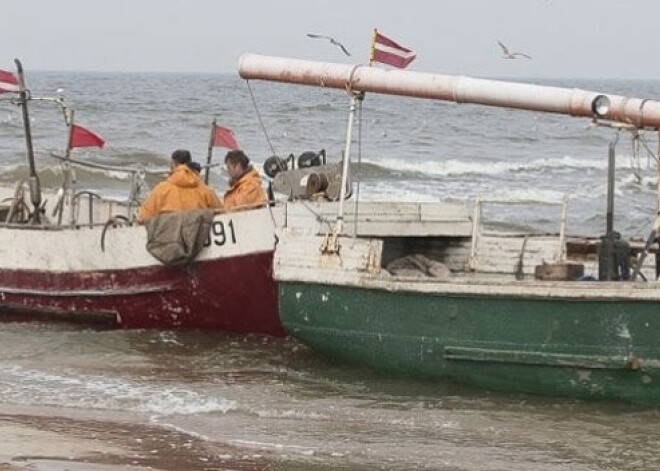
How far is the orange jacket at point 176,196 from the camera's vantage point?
41.0 feet

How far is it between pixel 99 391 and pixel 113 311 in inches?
93.4

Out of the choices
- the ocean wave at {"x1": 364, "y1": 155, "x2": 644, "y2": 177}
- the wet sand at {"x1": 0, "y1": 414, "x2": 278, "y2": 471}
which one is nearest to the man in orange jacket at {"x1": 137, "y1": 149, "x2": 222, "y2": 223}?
the wet sand at {"x1": 0, "y1": 414, "x2": 278, "y2": 471}

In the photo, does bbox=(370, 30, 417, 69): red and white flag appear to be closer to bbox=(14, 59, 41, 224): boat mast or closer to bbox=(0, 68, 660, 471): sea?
bbox=(0, 68, 660, 471): sea

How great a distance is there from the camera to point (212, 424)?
9758mm

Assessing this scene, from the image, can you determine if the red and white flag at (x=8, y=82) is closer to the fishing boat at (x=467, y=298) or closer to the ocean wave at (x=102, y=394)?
the fishing boat at (x=467, y=298)

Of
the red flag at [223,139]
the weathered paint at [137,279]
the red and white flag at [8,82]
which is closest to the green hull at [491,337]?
the weathered paint at [137,279]

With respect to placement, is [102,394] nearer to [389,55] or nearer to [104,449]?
[104,449]

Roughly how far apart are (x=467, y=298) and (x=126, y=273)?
12.8 feet

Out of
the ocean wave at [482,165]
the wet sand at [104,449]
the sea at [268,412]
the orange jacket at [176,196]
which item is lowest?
Answer: the wet sand at [104,449]

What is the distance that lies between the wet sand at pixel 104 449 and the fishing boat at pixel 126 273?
267cm

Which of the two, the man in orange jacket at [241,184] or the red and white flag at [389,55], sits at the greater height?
the red and white flag at [389,55]

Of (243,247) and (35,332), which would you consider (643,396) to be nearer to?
(243,247)

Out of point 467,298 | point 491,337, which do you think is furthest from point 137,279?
point 491,337

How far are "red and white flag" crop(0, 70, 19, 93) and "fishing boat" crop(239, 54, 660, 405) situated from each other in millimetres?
2788
